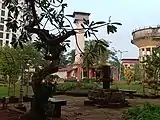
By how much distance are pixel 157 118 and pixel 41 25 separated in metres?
3.02

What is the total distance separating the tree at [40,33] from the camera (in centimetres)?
604

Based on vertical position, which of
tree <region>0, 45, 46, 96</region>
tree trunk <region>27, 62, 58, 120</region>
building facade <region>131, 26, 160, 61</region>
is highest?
building facade <region>131, 26, 160, 61</region>

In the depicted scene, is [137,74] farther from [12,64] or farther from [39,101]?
[39,101]

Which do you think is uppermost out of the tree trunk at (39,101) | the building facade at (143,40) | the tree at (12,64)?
the building facade at (143,40)

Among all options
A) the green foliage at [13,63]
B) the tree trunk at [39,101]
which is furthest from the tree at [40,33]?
the green foliage at [13,63]

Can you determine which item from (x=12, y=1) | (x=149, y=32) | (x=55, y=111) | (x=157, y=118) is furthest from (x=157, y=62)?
(x=149, y=32)

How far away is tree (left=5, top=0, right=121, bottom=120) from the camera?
6039 mm

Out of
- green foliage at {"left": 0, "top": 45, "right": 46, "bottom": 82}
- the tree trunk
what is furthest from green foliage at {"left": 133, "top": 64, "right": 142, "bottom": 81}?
the tree trunk

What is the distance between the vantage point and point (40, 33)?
249 inches

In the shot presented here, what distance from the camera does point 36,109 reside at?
6895 millimetres

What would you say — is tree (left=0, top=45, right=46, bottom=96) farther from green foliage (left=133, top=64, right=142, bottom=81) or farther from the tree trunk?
green foliage (left=133, top=64, right=142, bottom=81)

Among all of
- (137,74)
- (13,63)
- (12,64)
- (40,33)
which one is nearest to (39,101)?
(40,33)

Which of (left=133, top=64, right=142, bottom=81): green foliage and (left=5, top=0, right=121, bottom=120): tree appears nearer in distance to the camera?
(left=5, top=0, right=121, bottom=120): tree

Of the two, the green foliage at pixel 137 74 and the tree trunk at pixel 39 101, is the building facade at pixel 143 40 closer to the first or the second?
the green foliage at pixel 137 74
